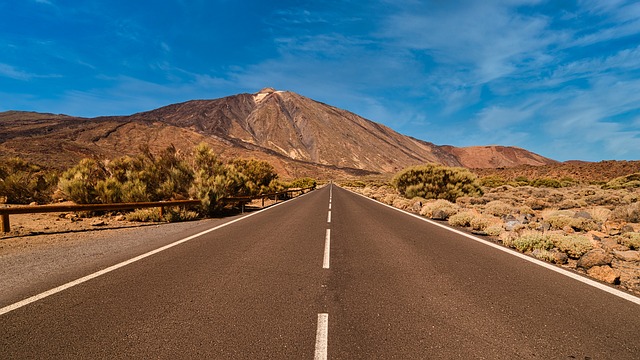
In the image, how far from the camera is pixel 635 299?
3770 mm

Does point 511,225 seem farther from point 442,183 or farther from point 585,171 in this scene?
point 585,171

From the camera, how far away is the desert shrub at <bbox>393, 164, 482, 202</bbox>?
20688mm

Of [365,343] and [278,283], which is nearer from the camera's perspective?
[365,343]

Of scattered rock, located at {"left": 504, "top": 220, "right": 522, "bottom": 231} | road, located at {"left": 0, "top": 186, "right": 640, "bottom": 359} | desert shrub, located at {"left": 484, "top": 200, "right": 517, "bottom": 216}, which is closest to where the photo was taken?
road, located at {"left": 0, "top": 186, "right": 640, "bottom": 359}

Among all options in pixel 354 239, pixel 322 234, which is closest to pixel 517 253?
pixel 354 239

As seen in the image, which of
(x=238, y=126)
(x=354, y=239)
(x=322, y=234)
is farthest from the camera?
(x=238, y=126)

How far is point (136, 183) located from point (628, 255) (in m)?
16.5

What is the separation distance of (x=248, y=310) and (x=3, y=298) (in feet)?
11.2

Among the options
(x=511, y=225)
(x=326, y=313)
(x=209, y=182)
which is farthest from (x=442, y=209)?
(x=209, y=182)

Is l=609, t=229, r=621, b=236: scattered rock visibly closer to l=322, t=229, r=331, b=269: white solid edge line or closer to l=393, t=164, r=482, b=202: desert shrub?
l=322, t=229, r=331, b=269: white solid edge line

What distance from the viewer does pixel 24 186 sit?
14891 millimetres

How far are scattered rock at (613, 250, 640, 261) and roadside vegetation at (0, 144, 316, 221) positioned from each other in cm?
1335

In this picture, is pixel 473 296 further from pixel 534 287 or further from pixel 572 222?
pixel 572 222

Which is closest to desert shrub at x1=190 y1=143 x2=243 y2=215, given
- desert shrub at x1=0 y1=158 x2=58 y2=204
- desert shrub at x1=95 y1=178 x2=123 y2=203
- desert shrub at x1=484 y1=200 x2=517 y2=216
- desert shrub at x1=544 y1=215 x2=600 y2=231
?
desert shrub at x1=95 y1=178 x2=123 y2=203
